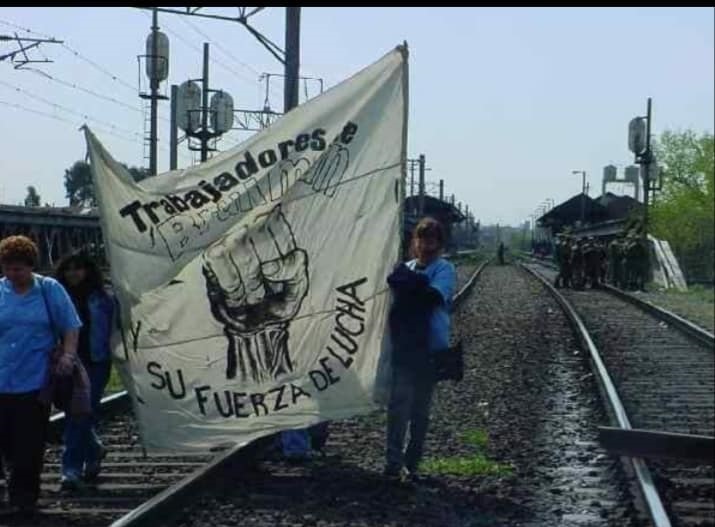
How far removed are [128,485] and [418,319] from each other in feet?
7.19

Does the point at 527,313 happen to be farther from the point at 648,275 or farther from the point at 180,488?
the point at 180,488

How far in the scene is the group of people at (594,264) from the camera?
1606 inches

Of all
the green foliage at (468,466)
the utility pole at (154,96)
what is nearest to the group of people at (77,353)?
the green foliage at (468,466)

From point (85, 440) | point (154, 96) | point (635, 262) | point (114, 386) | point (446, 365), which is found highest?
point (154, 96)

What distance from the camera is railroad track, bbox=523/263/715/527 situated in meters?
7.63

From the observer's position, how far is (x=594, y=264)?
143ft

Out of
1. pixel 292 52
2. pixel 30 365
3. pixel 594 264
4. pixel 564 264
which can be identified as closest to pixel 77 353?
pixel 30 365

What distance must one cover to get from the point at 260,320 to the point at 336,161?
1.13m

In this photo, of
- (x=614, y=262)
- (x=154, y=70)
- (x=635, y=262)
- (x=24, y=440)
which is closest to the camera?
(x=24, y=440)

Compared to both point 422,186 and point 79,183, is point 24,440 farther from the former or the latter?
point 422,186

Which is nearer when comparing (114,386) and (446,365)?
(446,365)

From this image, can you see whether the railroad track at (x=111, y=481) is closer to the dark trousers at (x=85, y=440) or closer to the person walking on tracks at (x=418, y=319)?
the dark trousers at (x=85, y=440)

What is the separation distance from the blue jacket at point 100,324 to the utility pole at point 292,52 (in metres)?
4.08

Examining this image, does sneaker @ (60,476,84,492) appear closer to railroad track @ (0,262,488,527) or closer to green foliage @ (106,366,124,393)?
railroad track @ (0,262,488,527)
